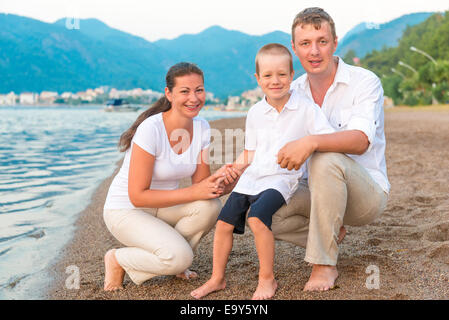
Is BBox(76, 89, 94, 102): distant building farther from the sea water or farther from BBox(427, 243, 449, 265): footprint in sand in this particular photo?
BBox(427, 243, 449, 265): footprint in sand

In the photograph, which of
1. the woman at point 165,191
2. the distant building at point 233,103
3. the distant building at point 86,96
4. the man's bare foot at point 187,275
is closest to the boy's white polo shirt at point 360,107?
the woman at point 165,191

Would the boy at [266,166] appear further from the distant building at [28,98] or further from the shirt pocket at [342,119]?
the distant building at [28,98]

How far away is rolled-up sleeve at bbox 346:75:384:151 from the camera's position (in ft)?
A: 8.71

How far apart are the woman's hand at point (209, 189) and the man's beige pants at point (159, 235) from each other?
10 cm

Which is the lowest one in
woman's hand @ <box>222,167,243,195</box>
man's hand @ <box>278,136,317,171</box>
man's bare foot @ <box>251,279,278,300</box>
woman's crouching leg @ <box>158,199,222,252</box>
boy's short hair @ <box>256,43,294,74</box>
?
man's bare foot @ <box>251,279,278,300</box>

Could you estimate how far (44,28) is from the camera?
4505 inches

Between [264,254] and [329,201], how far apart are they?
1.57 feet

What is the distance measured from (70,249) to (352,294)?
109 inches

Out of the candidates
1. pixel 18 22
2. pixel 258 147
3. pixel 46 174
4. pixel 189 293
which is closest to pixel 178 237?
pixel 189 293

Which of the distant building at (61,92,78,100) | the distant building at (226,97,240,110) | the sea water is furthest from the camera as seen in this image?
the distant building at (61,92,78,100)

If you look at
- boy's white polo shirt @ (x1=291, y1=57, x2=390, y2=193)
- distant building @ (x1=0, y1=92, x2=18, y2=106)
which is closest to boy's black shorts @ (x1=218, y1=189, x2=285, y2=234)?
boy's white polo shirt @ (x1=291, y1=57, x2=390, y2=193)

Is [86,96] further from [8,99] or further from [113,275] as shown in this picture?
[113,275]

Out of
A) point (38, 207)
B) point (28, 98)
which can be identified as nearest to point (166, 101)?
point (38, 207)
